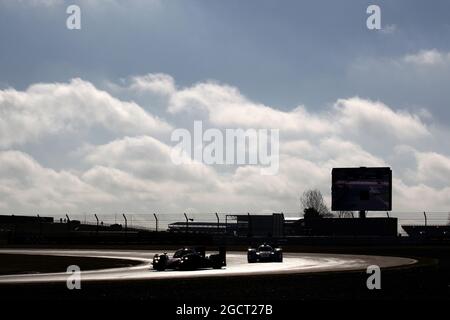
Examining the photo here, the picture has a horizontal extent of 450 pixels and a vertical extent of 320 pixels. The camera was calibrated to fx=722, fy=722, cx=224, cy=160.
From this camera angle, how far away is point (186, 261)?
31625 mm

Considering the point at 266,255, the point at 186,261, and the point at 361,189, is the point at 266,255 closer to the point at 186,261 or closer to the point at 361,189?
the point at 186,261

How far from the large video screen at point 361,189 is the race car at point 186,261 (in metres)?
42.1

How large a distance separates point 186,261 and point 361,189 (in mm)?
44138

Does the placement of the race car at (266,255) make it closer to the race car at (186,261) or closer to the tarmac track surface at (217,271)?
the tarmac track surface at (217,271)

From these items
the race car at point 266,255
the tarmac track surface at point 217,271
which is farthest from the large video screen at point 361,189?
the tarmac track surface at point 217,271

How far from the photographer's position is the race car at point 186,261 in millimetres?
31312

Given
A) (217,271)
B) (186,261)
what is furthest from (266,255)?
(217,271)

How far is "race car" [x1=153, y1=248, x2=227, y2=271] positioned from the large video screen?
138ft

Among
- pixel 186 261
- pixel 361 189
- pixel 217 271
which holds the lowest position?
pixel 217 271

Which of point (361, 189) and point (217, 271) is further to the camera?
point (361, 189)

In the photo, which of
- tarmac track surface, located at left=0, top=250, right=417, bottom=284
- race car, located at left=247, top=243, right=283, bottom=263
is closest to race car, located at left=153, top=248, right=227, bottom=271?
tarmac track surface, located at left=0, top=250, right=417, bottom=284

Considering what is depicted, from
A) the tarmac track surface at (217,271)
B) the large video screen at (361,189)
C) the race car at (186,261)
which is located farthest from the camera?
the large video screen at (361,189)
